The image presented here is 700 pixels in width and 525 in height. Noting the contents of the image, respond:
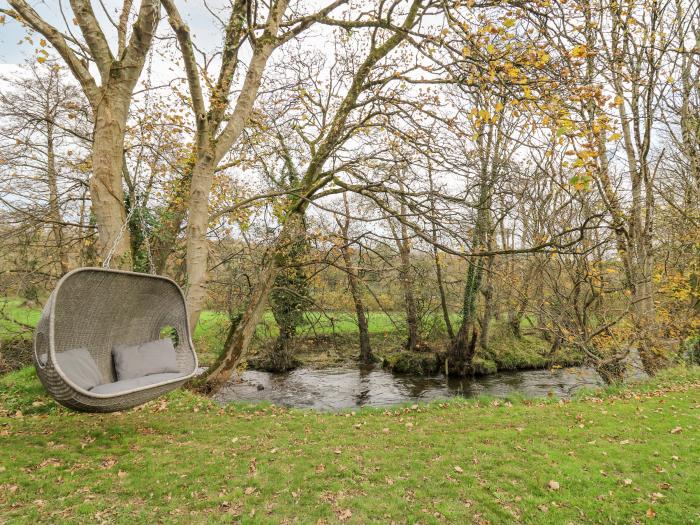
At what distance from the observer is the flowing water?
10.6 m

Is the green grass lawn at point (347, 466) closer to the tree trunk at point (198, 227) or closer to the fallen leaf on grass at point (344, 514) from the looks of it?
A: the fallen leaf on grass at point (344, 514)

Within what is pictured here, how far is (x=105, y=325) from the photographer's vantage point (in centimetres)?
494

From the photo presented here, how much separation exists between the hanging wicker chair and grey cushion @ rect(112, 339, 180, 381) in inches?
3.5

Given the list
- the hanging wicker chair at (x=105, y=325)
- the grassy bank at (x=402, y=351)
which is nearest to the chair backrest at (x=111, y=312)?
the hanging wicker chair at (x=105, y=325)

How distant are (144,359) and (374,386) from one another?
8.07m

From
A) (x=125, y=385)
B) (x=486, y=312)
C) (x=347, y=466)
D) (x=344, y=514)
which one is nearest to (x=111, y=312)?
(x=125, y=385)

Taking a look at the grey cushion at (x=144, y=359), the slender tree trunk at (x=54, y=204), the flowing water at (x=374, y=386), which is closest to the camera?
the grey cushion at (x=144, y=359)

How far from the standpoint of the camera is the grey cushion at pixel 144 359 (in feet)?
16.5

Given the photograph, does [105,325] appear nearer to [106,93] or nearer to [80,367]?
[80,367]

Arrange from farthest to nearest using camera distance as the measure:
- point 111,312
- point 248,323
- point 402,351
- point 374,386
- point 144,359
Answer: point 402,351, point 374,386, point 248,323, point 144,359, point 111,312

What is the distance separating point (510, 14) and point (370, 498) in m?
5.11

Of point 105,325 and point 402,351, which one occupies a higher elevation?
point 105,325

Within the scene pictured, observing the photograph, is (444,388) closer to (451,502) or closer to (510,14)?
(451,502)

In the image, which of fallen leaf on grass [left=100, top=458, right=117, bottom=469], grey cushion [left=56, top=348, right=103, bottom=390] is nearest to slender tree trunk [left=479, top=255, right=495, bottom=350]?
grey cushion [left=56, top=348, right=103, bottom=390]
